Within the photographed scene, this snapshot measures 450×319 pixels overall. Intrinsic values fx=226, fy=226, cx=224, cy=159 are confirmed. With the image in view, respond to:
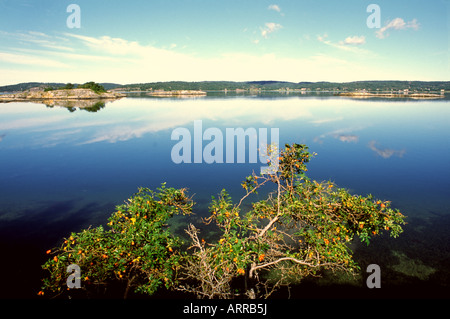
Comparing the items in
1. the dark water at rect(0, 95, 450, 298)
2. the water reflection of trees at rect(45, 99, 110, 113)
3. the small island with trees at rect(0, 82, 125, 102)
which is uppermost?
the small island with trees at rect(0, 82, 125, 102)

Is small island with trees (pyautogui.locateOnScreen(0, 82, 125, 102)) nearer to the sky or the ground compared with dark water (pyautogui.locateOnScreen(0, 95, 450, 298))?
nearer to the sky

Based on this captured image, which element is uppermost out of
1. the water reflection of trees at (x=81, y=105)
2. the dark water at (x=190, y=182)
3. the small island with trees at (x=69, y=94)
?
the small island with trees at (x=69, y=94)

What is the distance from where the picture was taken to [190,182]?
23.1 m

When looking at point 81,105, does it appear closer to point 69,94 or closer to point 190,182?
point 69,94

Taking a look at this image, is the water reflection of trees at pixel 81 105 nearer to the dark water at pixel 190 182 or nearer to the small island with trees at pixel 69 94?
the small island with trees at pixel 69 94

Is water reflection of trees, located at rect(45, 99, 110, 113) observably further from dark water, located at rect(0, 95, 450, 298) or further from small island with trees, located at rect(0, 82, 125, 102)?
dark water, located at rect(0, 95, 450, 298)

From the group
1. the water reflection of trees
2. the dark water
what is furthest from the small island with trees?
the dark water

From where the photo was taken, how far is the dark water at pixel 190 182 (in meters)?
12.1

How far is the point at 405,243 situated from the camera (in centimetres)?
1412

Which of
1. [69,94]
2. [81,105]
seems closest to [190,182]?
[81,105]

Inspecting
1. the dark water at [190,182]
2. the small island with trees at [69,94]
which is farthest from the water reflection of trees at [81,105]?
the dark water at [190,182]

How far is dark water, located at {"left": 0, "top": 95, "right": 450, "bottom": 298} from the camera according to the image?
12.1m

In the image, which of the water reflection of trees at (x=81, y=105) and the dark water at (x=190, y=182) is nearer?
the dark water at (x=190, y=182)
